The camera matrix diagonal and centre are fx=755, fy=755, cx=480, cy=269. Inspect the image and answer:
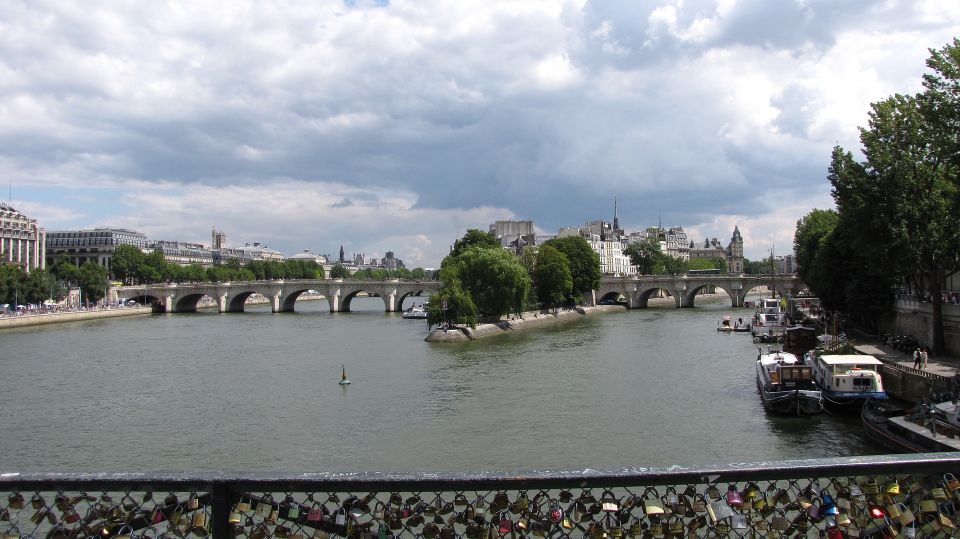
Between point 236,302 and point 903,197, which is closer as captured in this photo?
point 903,197

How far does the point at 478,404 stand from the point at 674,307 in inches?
2788

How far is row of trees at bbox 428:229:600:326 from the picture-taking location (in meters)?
52.1

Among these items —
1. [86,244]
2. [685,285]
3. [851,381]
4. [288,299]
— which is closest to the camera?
[851,381]

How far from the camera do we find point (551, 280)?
73.0 metres

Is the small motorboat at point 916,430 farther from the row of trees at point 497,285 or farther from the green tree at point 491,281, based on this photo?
the green tree at point 491,281

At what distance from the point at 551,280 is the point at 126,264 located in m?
81.3

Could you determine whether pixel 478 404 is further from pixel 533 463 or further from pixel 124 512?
pixel 124 512

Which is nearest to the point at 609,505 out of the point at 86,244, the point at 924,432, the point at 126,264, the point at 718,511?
the point at 718,511

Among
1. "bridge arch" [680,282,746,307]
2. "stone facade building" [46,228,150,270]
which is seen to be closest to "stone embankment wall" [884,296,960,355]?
"bridge arch" [680,282,746,307]

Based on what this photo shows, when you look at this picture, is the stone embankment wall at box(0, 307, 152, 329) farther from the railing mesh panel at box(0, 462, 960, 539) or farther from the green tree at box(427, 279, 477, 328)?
the railing mesh panel at box(0, 462, 960, 539)

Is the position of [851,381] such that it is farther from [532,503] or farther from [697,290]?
[697,290]

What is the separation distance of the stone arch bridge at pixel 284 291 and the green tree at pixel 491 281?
31346 mm

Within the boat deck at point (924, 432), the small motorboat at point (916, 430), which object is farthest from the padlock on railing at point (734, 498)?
the small motorboat at point (916, 430)

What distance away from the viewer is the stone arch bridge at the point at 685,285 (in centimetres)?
8944
